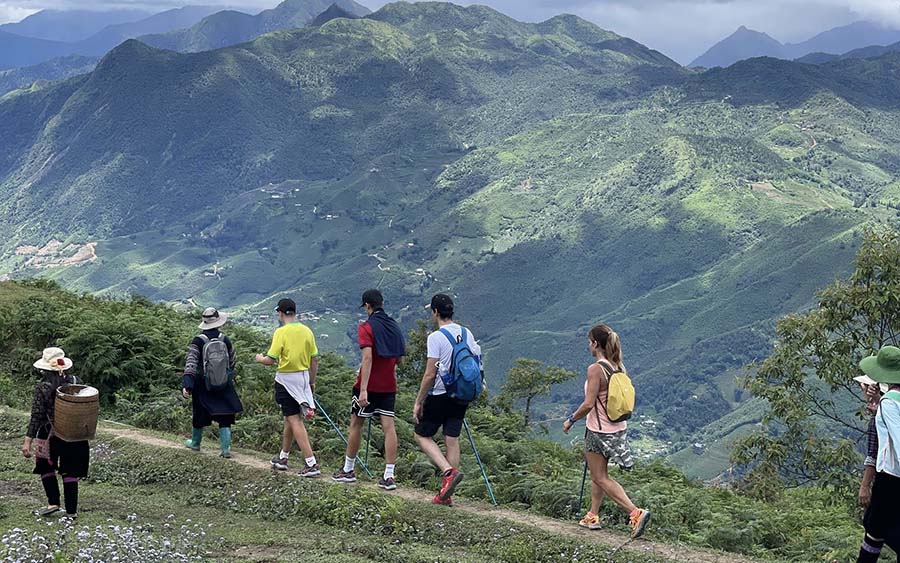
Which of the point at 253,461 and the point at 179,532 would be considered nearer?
the point at 179,532

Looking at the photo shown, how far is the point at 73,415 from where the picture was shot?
9.68 meters

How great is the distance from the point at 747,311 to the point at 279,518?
19565 cm

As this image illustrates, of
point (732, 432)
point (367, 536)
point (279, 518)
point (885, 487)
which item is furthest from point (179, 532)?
point (732, 432)

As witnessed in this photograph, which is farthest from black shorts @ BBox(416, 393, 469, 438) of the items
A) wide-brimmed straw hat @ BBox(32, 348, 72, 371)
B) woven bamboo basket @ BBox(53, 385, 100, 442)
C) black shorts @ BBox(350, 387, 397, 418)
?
wide-brimmed straw hat @ BBox(32, 348, 72, 371)

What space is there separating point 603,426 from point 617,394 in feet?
1.50

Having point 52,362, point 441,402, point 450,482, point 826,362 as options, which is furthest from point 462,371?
point 826,362

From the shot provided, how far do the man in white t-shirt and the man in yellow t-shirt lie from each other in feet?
6.31

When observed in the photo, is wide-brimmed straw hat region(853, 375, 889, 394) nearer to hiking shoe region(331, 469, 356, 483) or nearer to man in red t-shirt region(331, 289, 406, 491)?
man in red t-shirt region(331, 289, 406, 491)

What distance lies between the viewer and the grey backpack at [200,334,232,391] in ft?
39.2

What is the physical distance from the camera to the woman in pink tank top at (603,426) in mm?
9742

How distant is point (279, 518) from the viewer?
35.0ft

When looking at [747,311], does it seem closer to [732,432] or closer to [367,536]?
Result: [732,432]

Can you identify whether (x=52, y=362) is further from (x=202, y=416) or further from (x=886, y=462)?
(x=886, y=462)

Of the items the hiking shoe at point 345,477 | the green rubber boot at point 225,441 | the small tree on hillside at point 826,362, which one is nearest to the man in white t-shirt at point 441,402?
the hiking shoe at point 345,477
